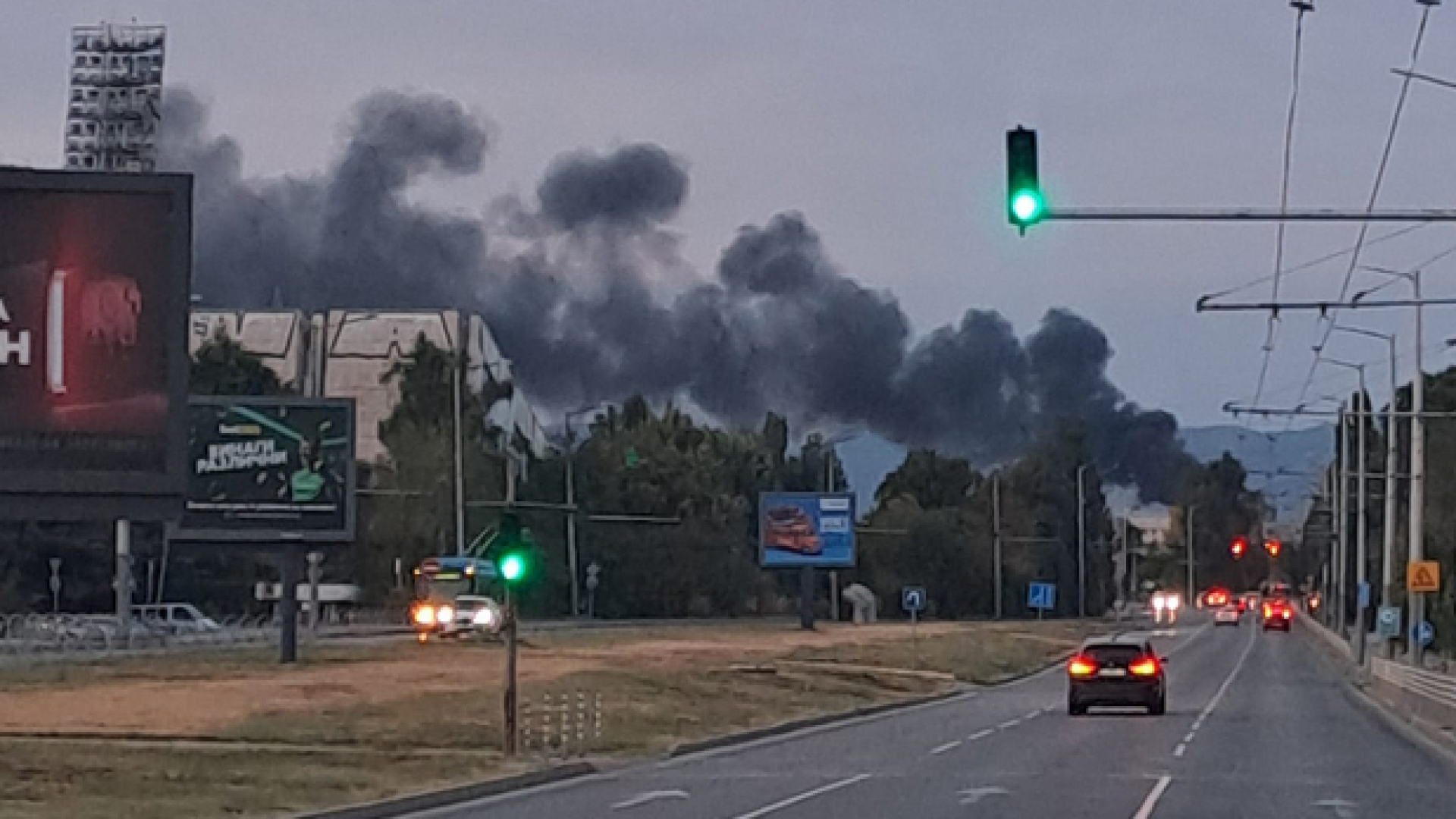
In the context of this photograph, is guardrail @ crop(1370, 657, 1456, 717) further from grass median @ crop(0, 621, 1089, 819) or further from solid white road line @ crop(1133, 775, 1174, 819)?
solid white road line @ crop(1133, 775, 1174, 819)

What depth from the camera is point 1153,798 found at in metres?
27.9

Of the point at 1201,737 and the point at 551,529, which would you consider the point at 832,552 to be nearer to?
the point at 551,529

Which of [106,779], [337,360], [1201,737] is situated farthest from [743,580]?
[106,779]

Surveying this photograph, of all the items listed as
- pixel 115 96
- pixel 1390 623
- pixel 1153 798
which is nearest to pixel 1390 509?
pixel 1390 623

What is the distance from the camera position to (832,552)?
108m

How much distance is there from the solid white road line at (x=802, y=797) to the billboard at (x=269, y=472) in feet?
122

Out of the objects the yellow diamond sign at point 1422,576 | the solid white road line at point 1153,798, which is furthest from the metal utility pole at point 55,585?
the solid white road line at point 1153,798

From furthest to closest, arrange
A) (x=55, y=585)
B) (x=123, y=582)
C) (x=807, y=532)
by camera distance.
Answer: (x=807, y=532) → (x=55, y=585) → (x=123, y=582)

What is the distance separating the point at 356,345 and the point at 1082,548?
167 ft

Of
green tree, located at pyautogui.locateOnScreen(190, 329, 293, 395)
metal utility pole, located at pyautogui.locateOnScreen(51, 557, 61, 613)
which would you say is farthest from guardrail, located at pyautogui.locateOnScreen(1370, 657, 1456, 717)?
green tree, located at pyautogui.locateOnScreen(190, 329, 293, 395)

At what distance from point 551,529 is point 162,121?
3478 cm

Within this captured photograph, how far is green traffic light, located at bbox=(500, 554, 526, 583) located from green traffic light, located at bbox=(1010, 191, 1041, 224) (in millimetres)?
12078

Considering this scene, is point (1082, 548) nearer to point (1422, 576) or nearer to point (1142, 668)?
point (1422, 576)

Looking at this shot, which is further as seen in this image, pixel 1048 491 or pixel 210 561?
pixel 1048 491
